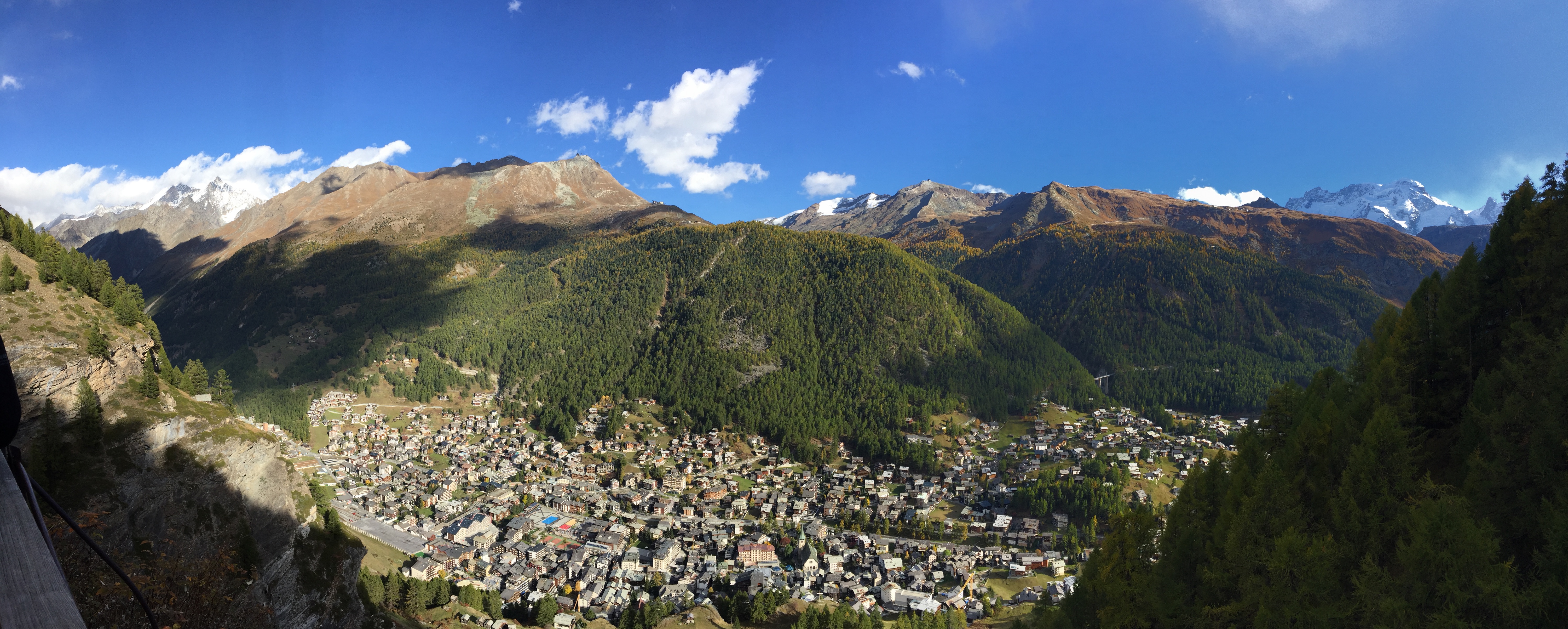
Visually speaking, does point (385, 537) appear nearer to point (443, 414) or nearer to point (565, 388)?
point (443, 414)

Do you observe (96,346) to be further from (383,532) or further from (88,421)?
(383,532)

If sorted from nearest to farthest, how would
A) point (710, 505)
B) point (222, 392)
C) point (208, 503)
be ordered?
1. point (208, 503)
2. point (222, 392)
3. point (710, 505)

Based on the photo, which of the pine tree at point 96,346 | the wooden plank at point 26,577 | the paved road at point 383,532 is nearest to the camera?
the wooden plank at point 26,577

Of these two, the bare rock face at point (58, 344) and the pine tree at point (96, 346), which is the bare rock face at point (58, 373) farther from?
the pine tree at point (96, 346)

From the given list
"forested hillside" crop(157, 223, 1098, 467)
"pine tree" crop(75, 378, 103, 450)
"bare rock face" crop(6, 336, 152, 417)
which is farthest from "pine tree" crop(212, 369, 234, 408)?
"forested hillside" crop(157, 223, 1098, 467)

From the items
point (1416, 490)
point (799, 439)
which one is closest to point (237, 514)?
point (1416, 490)

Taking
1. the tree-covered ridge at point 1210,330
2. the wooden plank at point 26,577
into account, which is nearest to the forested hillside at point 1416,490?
the wooden plank at point 26,577
